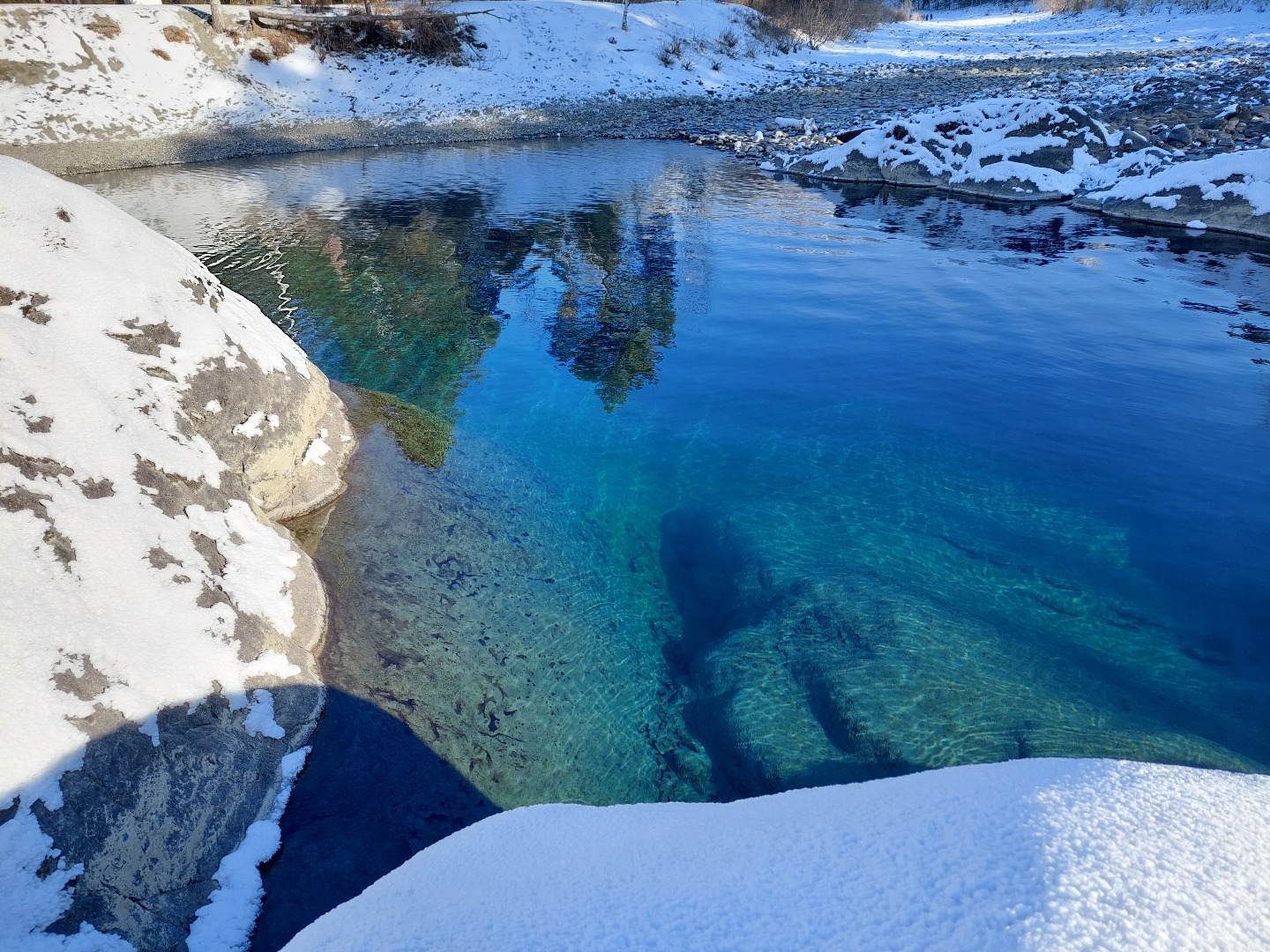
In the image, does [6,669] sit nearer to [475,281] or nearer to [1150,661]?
[1150,661]

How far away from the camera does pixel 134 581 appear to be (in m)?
3.84

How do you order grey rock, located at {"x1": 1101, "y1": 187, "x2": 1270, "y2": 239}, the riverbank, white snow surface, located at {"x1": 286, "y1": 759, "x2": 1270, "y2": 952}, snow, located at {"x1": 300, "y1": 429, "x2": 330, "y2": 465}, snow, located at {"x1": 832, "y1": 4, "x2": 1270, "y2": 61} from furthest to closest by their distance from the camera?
snow, located at {"x1": 832, "y1": 4, "x2": 1270, "y2": 61}
the riverbank
grey rock, located at {"x1": 1101, "y1": 187, "x2": 1270, "y2": 239}
snow, located at {"x1": 300, "y1": 429, "x2": 330, "y2": 465}
white snow surface, located at {"x1": 286, "y1": 759, "x2": 1270, "y2": 952}

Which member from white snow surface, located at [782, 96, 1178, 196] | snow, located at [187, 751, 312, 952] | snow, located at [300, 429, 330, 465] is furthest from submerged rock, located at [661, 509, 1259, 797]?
white snow surface, located at [782, 96, 1178, 196]

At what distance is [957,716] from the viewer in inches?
167

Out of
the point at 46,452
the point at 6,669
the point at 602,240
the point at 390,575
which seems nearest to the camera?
the point at 6,669

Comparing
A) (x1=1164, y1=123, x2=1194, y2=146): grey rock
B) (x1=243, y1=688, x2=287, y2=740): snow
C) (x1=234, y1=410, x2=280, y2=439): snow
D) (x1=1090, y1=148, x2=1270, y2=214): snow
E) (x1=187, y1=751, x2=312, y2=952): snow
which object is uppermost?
(x1=1164, y1=123, x2=1194, y2=146): grey rock

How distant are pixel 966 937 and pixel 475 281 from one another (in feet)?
39.1

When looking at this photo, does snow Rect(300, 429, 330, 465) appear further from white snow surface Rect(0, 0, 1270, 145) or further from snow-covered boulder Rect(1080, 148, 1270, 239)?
white snow surface Rect(0, 0, 1270, 145)

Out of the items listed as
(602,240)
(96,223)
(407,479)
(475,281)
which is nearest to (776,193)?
(602,240)

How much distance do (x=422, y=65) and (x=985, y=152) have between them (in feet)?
80.5

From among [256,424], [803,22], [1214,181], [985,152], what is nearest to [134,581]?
[256,424]

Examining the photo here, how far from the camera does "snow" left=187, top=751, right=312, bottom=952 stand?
3.07 m

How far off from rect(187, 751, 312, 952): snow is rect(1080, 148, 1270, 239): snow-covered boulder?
18044 millimetres

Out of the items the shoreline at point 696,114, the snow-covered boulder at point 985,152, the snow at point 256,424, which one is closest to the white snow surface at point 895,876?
the snow at point 256,424
